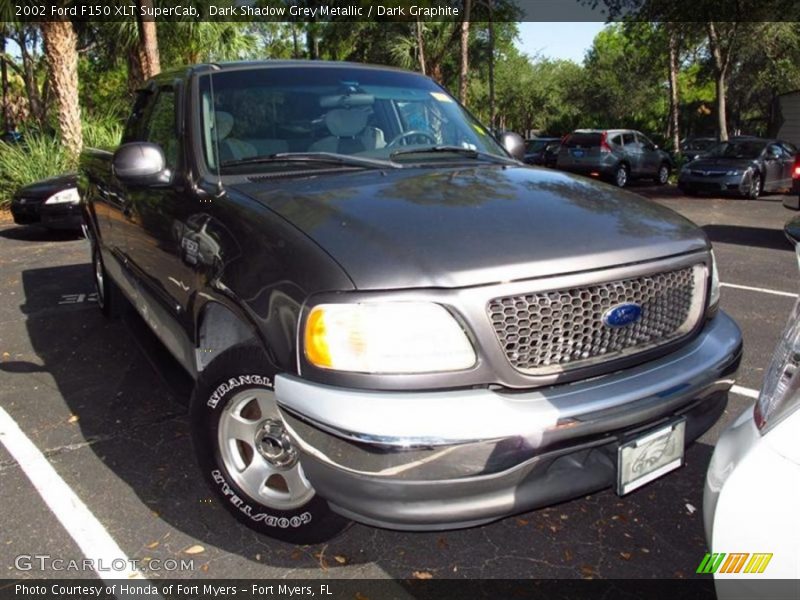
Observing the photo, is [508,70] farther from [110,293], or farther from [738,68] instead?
[110,293]

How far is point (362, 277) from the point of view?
7.13 feet

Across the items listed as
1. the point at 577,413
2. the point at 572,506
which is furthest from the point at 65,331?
the point at 577,413

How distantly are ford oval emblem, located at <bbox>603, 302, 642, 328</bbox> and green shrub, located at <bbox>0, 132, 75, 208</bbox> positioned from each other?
13.3 meters

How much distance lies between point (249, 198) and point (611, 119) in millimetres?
46792

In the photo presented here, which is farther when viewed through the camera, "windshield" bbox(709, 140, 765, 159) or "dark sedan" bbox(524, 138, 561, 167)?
"dark sedan" bbox(524, 138, 561, 167)

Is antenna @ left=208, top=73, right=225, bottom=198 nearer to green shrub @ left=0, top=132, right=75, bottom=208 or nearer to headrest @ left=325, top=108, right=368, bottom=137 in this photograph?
headrest @ left=325, top=108, right=368, bottom=137

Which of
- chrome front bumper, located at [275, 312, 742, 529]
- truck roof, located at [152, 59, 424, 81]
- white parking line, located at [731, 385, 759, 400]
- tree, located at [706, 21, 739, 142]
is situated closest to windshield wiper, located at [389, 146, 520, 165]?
truck roof, located at [152, 59, 424, 81]

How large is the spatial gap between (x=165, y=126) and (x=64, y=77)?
470 inches

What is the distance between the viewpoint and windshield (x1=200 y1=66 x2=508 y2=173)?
10.7ft

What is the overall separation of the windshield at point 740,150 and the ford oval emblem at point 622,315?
16207 millimetres

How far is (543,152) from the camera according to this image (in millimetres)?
24531

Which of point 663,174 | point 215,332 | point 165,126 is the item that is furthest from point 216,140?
point 663,174

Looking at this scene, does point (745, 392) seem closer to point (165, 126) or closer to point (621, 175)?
point (165, 126)

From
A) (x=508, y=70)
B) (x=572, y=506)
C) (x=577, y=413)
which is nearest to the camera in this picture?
(x=577, y=413)
